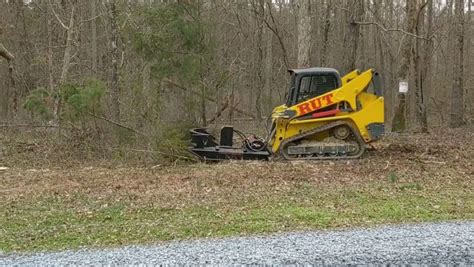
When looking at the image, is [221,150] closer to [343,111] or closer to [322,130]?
[322,130]

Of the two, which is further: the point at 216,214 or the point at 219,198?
the point at 219,198

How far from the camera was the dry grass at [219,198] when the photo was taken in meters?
7.25

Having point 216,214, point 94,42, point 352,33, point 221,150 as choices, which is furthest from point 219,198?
point 94,42

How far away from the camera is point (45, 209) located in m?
8.66

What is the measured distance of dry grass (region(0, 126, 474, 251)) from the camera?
23.8 ft

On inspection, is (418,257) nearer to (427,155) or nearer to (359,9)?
(427,155)

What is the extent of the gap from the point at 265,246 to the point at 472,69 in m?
28.4

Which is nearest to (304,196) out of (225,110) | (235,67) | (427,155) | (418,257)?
(418,257)

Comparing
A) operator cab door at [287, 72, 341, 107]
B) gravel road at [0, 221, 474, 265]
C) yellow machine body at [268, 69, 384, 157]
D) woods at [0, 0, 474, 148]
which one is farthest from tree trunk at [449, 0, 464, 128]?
gravel road at [0, 221, 474, 265]

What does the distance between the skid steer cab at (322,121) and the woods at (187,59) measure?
2539mm

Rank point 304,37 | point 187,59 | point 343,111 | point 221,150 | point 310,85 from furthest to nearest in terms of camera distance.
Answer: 1. point 304,37
2. point 187,59
3. point 221,150
4. point 310,85
5. point 343,111

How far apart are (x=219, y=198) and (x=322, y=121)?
4.89 metres

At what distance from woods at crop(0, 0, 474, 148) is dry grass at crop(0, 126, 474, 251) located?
250 cm

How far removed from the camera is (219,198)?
9.30 metres
